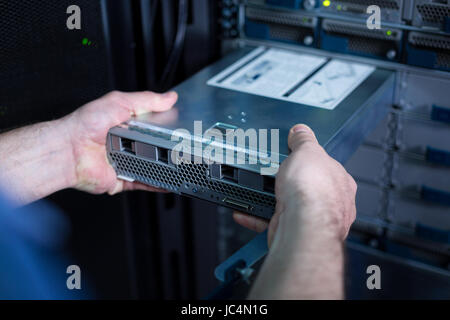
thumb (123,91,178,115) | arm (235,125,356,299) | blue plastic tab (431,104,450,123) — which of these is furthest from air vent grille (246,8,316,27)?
arm (235,125,356,299)

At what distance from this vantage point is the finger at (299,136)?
4.69ft

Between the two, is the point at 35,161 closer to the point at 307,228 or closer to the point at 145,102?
the point at 145,102

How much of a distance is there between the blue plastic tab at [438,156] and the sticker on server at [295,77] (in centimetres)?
34

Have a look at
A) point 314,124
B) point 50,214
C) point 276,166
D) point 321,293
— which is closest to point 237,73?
point 314,124

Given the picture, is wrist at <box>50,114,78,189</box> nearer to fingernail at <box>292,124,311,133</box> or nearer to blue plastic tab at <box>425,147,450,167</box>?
fingernail at <box>292,124,311,133</box>

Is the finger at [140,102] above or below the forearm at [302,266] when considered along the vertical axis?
above

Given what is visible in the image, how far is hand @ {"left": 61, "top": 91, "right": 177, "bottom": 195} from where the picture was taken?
171 cm

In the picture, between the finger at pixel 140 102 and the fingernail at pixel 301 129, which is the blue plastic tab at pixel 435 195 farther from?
the finger at pixel 140 102

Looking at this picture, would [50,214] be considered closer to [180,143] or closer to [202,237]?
[180,143]

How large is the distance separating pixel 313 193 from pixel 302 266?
0.64 ft

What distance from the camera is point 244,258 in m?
1.63

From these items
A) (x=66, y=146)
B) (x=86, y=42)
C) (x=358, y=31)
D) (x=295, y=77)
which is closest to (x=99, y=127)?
(x=66, y=146)

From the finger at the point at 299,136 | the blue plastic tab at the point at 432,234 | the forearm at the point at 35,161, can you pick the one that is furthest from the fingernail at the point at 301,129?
the blue plastic tab at the point at 432,234

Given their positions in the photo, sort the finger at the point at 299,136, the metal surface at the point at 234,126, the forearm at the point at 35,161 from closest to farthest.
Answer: the finger at the point at 299,136 → the metal surface at the point at 234,126 → the forearm at the point at 35,161
